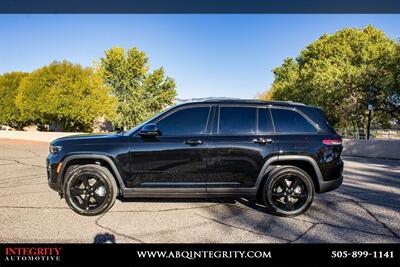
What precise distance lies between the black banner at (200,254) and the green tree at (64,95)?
33.3 metres

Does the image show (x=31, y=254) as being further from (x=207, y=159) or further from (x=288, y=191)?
(x=288, y=191)

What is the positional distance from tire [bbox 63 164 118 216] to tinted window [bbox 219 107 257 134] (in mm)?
1926

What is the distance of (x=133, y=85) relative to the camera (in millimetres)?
43531

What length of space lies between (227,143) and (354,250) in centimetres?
211

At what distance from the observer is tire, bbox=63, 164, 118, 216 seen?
4430 mm

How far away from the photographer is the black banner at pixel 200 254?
3100 mm

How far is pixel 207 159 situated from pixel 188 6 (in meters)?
12.4

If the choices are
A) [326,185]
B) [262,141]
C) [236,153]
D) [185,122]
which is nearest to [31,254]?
[185,122]

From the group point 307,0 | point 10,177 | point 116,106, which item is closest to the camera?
point 10,177

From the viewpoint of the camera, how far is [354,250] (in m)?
3.38

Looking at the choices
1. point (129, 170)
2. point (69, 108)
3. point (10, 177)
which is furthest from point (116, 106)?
point (129, 170)

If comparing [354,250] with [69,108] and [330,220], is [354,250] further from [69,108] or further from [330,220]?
[69,108]

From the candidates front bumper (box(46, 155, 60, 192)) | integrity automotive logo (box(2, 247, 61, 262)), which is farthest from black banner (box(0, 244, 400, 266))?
front bumper (box(46, 155, 60, 192))

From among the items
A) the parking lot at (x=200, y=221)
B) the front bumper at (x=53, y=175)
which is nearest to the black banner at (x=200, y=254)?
the parking lot at (x=200, y=221)
